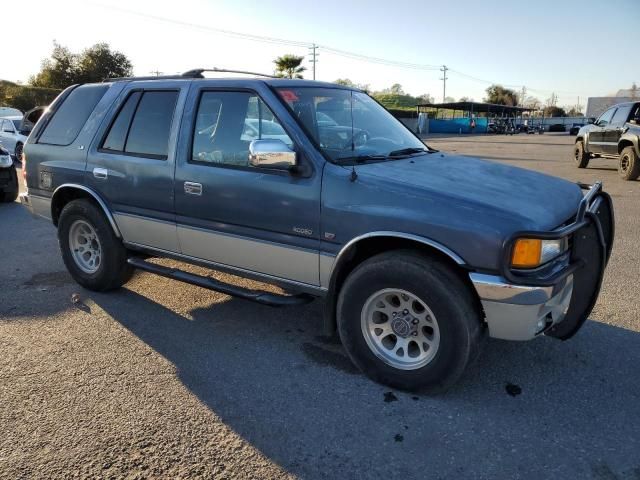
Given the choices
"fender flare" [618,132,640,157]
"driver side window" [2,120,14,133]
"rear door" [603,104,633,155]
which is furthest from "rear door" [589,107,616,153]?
"driver side window" [2,120,14,133]

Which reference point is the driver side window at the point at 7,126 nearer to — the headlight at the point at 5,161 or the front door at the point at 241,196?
the headlight at the point at 5,161

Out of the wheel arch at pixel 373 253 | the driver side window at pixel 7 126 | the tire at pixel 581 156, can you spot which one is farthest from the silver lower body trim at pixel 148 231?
the driver side window at pixel 7 126

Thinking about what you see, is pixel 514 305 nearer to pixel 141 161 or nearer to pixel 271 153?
pixel 271 153

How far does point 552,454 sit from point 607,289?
9.74 ft

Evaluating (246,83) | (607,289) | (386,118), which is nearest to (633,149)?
(607,289)

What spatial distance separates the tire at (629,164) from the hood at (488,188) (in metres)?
10.5

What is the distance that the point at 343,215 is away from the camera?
327 cm

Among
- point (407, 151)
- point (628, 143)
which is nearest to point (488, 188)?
point (407, 151)

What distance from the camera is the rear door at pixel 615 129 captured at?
13.6 meters

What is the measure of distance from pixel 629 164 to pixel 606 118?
2.33m

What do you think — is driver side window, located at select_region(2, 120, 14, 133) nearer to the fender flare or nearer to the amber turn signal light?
the fender flare

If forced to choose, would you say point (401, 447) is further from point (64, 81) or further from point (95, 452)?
point (64, 81)

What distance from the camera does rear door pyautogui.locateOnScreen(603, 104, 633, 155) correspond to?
13.6 meters

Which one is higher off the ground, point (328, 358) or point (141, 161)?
point (141, 161)
